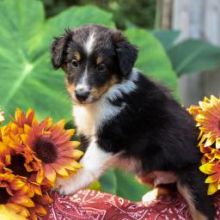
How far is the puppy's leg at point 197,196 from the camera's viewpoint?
86.6 inches

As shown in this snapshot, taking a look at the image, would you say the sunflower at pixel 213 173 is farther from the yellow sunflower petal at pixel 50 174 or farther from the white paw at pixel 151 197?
the yellow sunflower petal at pixel 50 174

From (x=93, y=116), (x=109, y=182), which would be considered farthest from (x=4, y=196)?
(x=109, y=182)

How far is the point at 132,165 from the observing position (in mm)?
2291

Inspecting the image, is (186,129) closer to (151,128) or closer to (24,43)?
(151,128)

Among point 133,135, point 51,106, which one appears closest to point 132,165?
point 133,135

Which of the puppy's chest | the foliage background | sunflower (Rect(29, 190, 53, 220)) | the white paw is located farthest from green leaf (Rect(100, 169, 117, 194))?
sunflower (Rect(29, 190, 53, 220))

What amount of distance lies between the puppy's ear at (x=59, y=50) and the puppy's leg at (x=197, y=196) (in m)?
0.52

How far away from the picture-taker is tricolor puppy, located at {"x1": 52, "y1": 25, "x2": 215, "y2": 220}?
2178 mm

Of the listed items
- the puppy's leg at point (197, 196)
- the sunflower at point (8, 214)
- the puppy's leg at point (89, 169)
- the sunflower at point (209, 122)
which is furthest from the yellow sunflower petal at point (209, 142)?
the sunflower at point (8, 214)

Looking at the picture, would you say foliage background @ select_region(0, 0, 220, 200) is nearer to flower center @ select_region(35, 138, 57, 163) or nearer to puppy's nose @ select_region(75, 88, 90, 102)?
puppy's nose @ select_region(75, 88, 90, 102)

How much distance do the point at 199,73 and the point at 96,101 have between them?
285 centimetres

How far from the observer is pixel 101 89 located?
2207 mm

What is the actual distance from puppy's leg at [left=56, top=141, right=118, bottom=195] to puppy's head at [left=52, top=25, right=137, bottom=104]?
0.55ft

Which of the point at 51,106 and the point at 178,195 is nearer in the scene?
the point at 178,195
